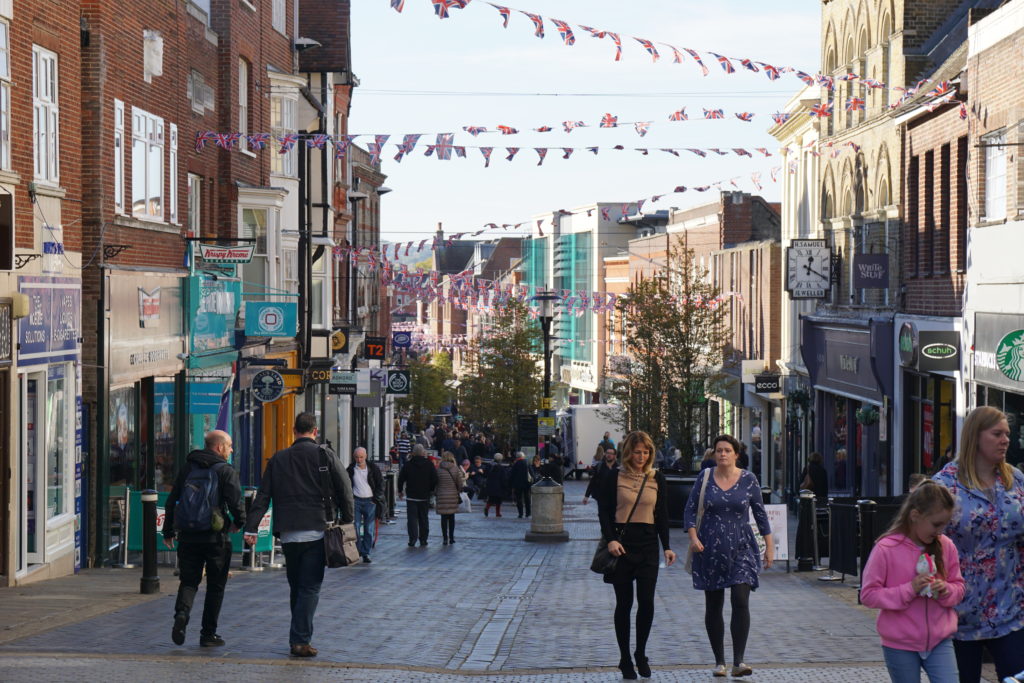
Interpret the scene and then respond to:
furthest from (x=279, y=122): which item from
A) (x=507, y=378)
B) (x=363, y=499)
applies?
(x=507, y=378)

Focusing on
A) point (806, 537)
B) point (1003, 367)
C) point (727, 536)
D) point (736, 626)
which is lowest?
point (806, 537)

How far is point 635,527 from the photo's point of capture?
1033cm

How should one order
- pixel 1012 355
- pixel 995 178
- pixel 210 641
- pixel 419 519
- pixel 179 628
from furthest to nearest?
pixel 419 519 < pixel 995 178 < pixel 1012 355 < pixel 210 641 < pixel 179 628

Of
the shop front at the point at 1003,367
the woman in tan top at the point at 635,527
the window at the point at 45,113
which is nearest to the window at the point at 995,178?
the shop front at the point at 1003,367

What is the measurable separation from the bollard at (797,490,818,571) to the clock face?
15.9 m

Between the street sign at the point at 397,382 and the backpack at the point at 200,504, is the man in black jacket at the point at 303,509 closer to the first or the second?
the backpack at the point at 200,504

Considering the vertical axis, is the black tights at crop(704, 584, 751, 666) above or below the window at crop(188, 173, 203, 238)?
below

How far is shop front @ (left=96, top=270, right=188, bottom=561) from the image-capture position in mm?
19766

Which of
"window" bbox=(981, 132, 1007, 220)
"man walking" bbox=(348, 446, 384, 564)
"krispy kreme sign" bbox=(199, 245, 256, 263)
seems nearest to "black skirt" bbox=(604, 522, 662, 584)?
"man walking" bbox=(348, 446, 384, 564)

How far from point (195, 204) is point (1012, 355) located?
14295mm

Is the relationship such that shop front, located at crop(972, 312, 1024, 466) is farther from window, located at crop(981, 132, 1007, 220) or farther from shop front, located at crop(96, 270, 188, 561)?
shop front, located at crop(96, 270, 188, 561)

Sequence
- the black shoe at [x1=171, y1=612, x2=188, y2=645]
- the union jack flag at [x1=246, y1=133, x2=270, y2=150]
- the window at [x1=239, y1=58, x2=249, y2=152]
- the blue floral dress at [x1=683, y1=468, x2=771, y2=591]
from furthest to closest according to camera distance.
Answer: the window at [x1=239, y1=58, x2=249, y2=152], the union jack flag at [x1=246, y1=133, x2=270, y2=150], the black shoe at [x1=171, y1=612, x2=188, y2=645], the blue floral dress at [x1=683, y1=468, x2=771, y2=591]

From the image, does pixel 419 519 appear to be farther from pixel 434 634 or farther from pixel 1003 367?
pixel 434 634

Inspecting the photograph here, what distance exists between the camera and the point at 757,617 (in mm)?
13609
